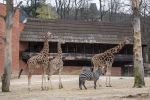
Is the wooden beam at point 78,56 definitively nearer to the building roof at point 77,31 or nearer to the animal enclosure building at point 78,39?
the animal enclosure building at point 78,39

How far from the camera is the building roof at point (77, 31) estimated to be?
96.0 feet

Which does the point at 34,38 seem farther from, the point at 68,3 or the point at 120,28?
the point at 68,3

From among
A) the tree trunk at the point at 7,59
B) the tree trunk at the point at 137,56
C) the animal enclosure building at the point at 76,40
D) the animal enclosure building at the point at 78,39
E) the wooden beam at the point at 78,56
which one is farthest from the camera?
the animal enclosure building at the point at 78,39

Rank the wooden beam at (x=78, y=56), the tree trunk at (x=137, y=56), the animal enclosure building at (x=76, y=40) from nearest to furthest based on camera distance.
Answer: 1. the tree trunk at (x=137, y=56)
2. the wooden beam at (x=78, y=56)
3. the animal enclosure building at (x=76, y=40)

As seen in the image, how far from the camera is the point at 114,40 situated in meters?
30.5

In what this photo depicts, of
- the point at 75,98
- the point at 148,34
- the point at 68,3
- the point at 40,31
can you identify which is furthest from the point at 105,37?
the point at 75,98

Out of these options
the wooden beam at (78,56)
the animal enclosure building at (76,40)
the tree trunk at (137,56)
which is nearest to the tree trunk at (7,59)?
the tree trunk at (137,56)

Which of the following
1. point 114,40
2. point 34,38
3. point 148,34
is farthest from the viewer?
point 148,34

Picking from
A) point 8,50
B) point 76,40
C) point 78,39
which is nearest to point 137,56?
point 8,50

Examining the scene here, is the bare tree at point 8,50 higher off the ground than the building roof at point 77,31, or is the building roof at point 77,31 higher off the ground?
the building roof at point 77,31

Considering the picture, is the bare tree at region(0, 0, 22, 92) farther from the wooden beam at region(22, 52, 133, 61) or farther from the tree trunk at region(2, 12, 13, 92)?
the wooden beam at region(22, 52, 133, 61)

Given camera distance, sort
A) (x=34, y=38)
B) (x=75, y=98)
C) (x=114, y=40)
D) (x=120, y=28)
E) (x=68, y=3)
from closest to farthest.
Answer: (x=75, y=98), (x=34, y=38), (x=114, y=40), (x=120, y=28), (x=68, y=3)

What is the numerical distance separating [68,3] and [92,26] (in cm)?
1549

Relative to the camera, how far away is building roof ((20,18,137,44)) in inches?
1152
